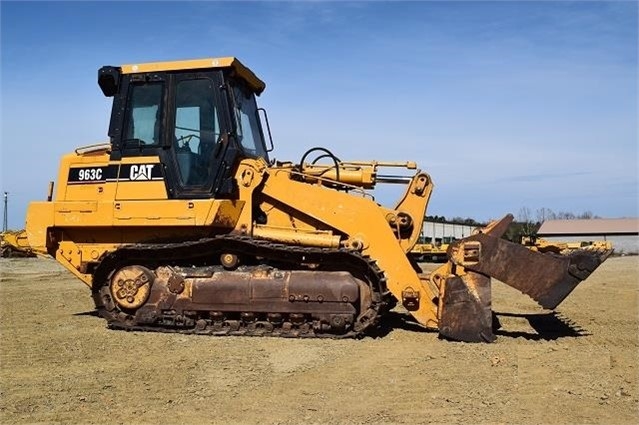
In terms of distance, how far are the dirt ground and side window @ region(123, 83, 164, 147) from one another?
2.70 m

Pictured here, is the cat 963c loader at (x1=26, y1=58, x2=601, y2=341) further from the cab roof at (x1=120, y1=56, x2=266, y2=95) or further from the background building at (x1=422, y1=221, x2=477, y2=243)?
the background building at (x1=422, y1=221, x2=477, y2=243)

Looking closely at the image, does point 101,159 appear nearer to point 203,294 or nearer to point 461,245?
point 203,294

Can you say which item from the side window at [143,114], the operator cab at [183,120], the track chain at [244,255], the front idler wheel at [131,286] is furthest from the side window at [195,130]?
the front idler wheel at [131,286]

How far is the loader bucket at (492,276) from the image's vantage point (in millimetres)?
7992

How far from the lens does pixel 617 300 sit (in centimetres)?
1375

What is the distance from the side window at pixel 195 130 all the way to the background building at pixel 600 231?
5981 cm

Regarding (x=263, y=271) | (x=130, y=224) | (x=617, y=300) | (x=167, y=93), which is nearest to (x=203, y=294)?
(x=263, y=271)

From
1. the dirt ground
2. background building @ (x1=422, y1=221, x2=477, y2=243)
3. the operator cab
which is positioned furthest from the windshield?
background building @ (x1=422, y1=221, x2=477, y2=243)

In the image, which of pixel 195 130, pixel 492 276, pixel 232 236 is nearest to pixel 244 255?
pixel 232 236

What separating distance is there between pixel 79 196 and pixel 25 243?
1.54 metres

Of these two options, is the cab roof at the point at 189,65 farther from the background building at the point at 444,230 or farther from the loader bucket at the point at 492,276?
the background building at the point at 444,230

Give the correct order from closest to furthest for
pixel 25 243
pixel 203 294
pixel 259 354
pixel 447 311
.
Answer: pixel 259 354
pixel 447 311
pixel 203 294
pixel 25 243

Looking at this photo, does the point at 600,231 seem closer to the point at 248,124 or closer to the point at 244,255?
the point at 248,124

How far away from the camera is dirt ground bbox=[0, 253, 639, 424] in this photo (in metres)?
5.05
